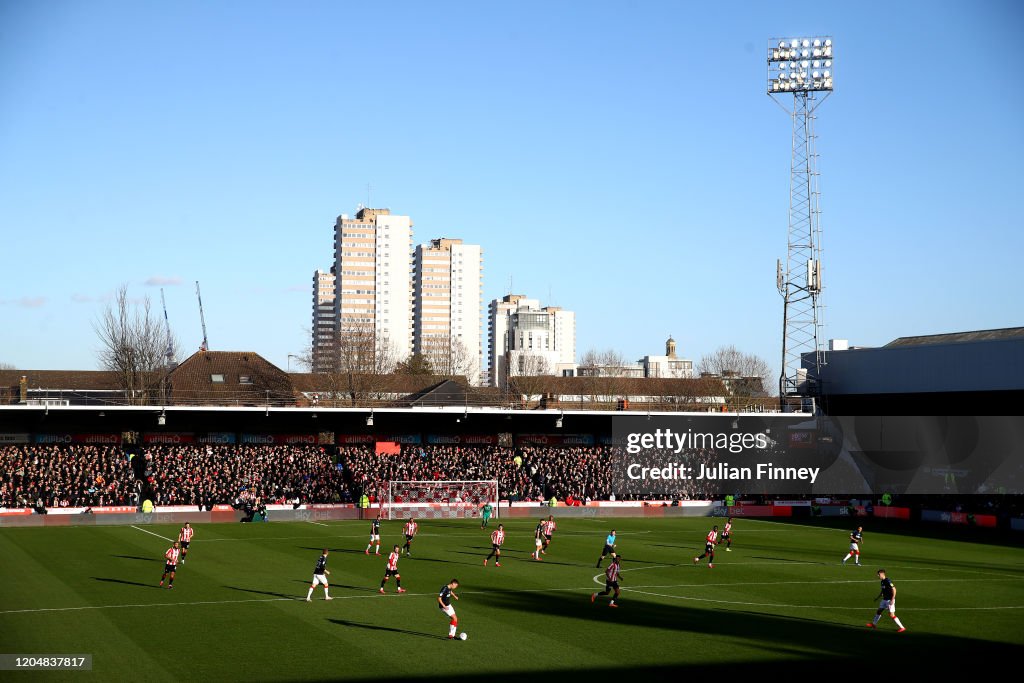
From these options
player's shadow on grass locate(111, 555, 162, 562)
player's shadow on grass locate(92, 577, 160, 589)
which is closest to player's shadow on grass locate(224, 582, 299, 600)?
player's shadow on grass locate(92, 577, 160, 589)

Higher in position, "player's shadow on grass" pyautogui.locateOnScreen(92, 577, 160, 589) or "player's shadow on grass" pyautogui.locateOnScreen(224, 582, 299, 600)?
"player's shadow on grass" pyautogui.locateOnScreen(92, 577, 160, 589)

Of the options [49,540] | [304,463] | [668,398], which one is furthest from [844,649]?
[668,398]

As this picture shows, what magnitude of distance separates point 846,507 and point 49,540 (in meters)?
48.6

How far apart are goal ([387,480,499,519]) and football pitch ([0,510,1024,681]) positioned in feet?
38.5

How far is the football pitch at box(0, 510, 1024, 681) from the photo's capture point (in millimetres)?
24156

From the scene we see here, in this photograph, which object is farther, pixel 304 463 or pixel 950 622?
pixel 304 463

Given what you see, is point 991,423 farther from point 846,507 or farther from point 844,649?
point 844,649

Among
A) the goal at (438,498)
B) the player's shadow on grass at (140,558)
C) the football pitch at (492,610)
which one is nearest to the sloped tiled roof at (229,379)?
the goal at (438,498)

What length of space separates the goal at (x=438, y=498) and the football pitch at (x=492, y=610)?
1174cm

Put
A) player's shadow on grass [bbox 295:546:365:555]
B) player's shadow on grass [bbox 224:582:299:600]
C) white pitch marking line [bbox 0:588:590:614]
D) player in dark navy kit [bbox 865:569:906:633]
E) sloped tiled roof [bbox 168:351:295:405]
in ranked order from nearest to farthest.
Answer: player in dark navy kit [bbox 865:569:906:633], white pitch marking line [bbox 0:588:590:614], player's shadow on grass [bbox 224:582:299:600], player's shadow on grass [bbox 295:546:365:555], sloped tiled roof [bbox 168:351:295:405]

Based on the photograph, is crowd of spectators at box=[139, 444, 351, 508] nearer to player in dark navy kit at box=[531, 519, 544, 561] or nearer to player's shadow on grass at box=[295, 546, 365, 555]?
player's shadow on grass at box=[295, 546, 365, 555]

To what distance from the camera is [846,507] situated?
68.1 m

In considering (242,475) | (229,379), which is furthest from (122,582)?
(229,379)

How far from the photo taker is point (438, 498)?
63344mm
